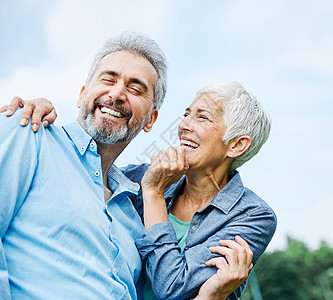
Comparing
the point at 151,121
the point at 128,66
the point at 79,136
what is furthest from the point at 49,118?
the point at 151,121

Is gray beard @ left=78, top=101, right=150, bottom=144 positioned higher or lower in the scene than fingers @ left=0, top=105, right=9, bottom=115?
lower

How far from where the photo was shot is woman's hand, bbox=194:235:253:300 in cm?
294

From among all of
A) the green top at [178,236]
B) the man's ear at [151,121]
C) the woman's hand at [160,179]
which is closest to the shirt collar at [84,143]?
the woman's hand at [160,179]

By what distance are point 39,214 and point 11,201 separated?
0.68 feet

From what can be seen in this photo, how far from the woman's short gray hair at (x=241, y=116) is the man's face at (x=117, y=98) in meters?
0.65

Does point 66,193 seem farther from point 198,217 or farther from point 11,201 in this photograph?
point 198,217

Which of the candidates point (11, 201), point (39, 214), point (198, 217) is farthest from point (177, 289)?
point (11, 201)

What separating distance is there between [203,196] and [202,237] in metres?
0.58

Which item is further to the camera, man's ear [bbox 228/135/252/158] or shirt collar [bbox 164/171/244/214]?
man's ear [bbox 228/135/252/158]

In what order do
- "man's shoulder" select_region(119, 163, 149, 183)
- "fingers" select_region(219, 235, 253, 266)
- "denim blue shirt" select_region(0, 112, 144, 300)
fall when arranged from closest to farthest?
"denim blue shirt" select_region(0, 112, 144, 300) → "fingers" select_region(219, 235, 253, 266) → "man's shoulder" select_region(119, 163, 149, 183)

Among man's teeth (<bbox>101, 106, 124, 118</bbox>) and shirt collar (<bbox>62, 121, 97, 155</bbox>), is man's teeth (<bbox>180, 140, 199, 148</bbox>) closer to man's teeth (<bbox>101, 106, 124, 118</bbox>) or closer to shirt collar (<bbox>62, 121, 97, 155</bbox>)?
man's teeth (<bbox>101, 106, 124, 118</bbox>)

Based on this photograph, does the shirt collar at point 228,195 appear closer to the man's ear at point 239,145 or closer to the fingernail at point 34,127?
the man's ear at point 239,145

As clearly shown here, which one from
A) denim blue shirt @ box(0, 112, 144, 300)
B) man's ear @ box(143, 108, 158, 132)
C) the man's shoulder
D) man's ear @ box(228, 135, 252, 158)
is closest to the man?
denim blue shirt @ box(0, 112, 144, 300)

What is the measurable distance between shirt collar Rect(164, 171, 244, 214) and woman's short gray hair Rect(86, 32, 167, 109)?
2.68ft
